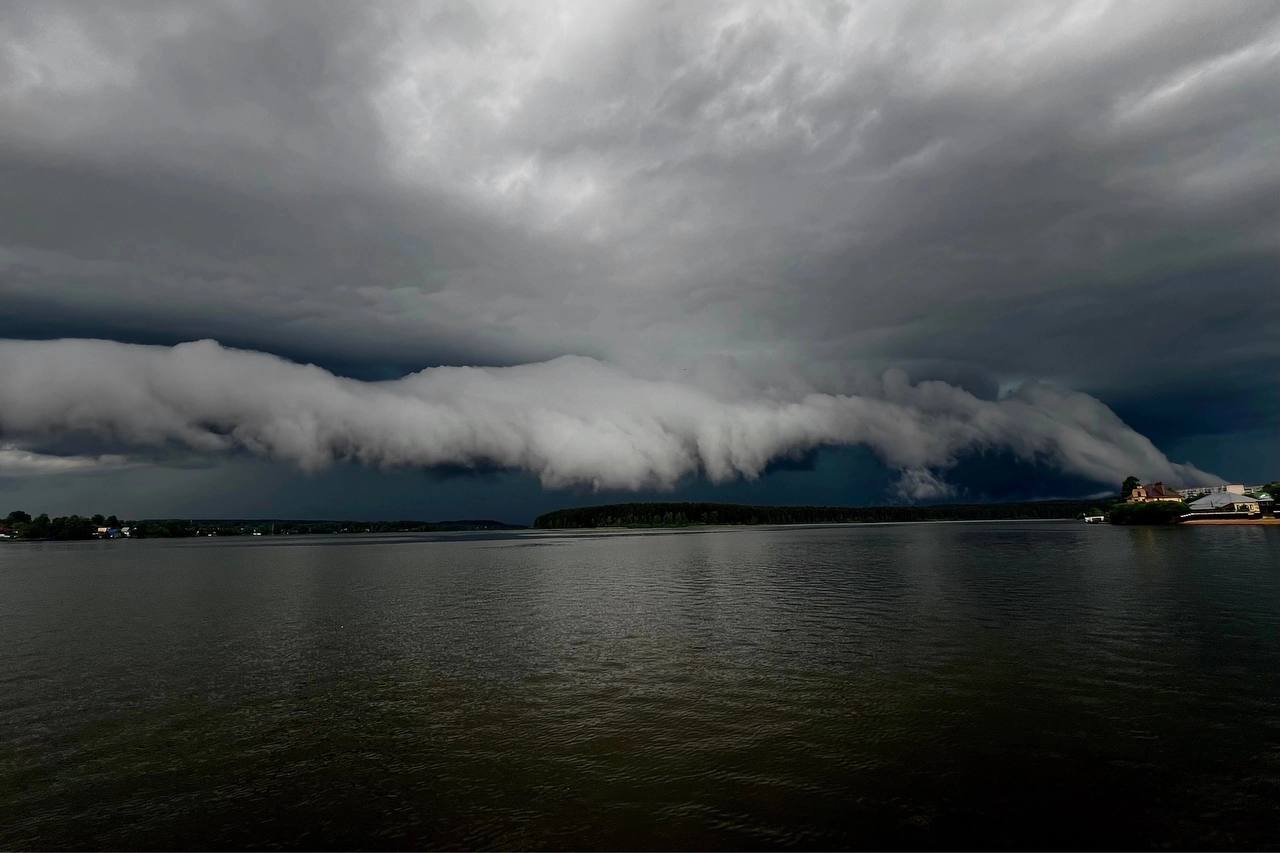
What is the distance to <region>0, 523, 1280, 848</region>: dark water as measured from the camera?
70.4ft

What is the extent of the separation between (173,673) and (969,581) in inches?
3455

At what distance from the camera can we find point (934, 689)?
3559 centimetres

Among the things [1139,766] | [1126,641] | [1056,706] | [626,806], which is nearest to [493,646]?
[626,806]

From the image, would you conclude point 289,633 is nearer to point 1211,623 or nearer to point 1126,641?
point 1126,641

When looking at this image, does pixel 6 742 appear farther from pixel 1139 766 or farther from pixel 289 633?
pixel 1139 766

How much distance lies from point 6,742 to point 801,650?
43316mm

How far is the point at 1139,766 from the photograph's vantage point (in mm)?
24734

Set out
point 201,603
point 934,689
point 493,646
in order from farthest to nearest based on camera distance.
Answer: point 201,603, point 493,646, point 934,689

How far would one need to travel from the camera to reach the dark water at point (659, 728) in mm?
21453

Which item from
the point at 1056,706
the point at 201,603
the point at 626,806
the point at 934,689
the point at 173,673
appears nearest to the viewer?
the point at 626,806

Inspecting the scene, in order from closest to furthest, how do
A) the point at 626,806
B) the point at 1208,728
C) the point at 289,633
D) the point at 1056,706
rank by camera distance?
the point at 626,806
the point at 1208,728
the point at 1056,706
the point at 289,633

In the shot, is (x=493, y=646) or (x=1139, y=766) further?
(x=493, y=646)

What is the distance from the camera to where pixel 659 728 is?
1190 inches

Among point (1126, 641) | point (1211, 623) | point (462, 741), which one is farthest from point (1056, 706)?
point (1211, 623)
